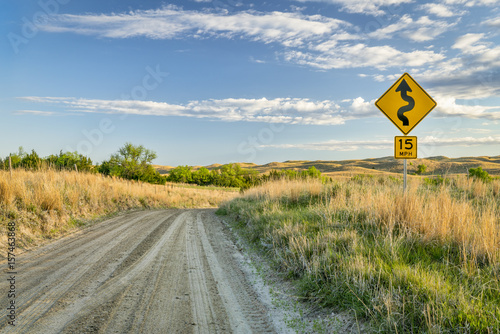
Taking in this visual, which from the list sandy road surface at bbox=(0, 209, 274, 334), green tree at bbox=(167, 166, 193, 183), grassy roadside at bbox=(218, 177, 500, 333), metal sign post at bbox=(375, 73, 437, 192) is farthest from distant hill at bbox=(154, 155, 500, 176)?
green tree at bbox=(167, 166, 193, 183)

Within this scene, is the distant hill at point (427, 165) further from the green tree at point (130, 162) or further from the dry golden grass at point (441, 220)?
the green tree at point (130, 162)

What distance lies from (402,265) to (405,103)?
6.67m

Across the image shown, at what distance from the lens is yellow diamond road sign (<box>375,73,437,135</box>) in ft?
31.0

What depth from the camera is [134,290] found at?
4898 millimetres

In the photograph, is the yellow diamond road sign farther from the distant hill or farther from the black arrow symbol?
the distant hill

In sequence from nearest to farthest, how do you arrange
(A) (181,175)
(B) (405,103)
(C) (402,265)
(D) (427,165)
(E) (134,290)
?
(C) (402,265) < (E) (134,290) < (B) (405,103) < (D) (427,165) < (A) (181,175)

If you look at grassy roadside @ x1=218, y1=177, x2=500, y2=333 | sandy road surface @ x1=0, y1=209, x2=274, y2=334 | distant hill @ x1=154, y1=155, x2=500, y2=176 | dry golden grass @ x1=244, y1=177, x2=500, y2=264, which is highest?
distant hill @ x1=154, y1=155, x2=500, y2=176

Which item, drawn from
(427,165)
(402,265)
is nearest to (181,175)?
(427,165)

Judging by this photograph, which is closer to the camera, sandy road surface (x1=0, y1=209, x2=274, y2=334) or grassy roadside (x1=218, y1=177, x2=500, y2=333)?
grassy roadside (x1=218, y1=177, x2=500, y2=333)

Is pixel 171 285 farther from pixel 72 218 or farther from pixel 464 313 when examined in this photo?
pixel 72 218

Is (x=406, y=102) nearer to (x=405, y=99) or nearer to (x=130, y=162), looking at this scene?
(x=405, y=99)

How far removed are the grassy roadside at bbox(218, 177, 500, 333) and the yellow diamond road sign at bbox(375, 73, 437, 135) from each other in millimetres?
2969

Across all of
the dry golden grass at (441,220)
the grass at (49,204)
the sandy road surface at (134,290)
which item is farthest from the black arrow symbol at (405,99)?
the grass at (49,204)

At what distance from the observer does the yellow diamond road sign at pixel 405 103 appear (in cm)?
944
